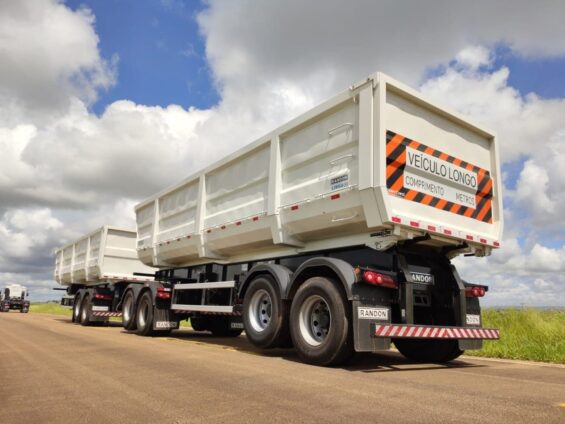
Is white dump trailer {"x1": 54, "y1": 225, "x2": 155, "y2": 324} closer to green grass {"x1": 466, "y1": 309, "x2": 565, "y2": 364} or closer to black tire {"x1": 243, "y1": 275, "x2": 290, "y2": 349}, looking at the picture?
black tire {"x1": 243, "y1": 275, "x2": 290, "y2": 349}

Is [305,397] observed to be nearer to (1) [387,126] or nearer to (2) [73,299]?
(1) [387,126]

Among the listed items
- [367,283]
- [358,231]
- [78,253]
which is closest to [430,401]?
[367,283]

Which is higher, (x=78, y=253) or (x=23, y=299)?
(x=78, y=253)

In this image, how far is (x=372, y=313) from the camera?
5.58 m

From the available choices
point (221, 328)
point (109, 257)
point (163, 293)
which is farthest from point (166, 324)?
point (109, 257)

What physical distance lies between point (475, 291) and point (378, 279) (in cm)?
187

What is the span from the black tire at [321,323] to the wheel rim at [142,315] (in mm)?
5833

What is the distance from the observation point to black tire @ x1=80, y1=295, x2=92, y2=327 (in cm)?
1549

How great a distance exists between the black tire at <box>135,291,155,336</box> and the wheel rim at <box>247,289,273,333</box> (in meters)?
Answer: 4.04

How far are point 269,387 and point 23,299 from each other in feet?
125

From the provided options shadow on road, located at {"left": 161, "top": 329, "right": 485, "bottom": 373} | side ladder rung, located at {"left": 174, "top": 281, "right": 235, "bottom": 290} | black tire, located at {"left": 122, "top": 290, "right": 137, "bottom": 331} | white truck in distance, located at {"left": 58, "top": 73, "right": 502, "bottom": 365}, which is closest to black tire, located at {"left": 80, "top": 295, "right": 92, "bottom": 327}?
black tire, located at {"left": 122, "top": 290, "right": 137, "bottom": 331}

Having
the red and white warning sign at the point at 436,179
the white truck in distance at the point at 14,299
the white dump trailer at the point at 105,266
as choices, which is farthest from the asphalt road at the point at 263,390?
the white truck in distance at the point at 14,299

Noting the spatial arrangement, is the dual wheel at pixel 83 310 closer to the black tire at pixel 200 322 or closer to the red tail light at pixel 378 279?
the black tire at pixel 200 322

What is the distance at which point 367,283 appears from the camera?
223 inches
